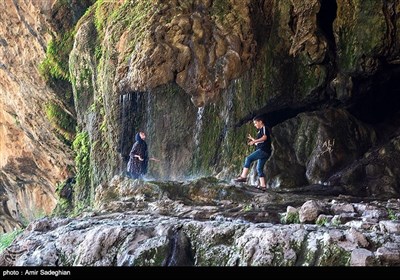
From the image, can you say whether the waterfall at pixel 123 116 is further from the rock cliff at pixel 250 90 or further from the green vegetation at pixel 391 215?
the green vegetation at pixel 391 215

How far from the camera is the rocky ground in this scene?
7660 millimetres

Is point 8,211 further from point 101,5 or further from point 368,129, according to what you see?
point 368,129

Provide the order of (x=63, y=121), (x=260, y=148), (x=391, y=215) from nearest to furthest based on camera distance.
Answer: (x=391, y=215)
(x=260, y=148)
(x=63, y=121)

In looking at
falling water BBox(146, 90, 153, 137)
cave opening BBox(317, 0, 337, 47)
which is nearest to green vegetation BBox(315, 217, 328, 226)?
falling water BBox(146, 90, 153, 137)

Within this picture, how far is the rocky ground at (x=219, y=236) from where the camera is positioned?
7.66 meters

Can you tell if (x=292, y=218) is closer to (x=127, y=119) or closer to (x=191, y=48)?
(x=191, y=48)

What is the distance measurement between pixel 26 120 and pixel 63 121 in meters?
2.46

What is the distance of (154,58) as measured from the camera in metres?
14.7

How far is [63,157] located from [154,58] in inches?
349

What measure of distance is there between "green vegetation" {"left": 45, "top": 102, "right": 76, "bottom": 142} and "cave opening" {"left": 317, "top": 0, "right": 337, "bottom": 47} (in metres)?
9.05

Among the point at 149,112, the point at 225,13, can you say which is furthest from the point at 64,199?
the point at 225,13

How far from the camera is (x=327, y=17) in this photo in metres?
16.1

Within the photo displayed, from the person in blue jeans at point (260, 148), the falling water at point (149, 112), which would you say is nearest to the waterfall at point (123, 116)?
the falling water at point (149, 112)

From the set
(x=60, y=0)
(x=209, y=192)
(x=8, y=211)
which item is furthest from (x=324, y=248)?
(x=8, y=211)
